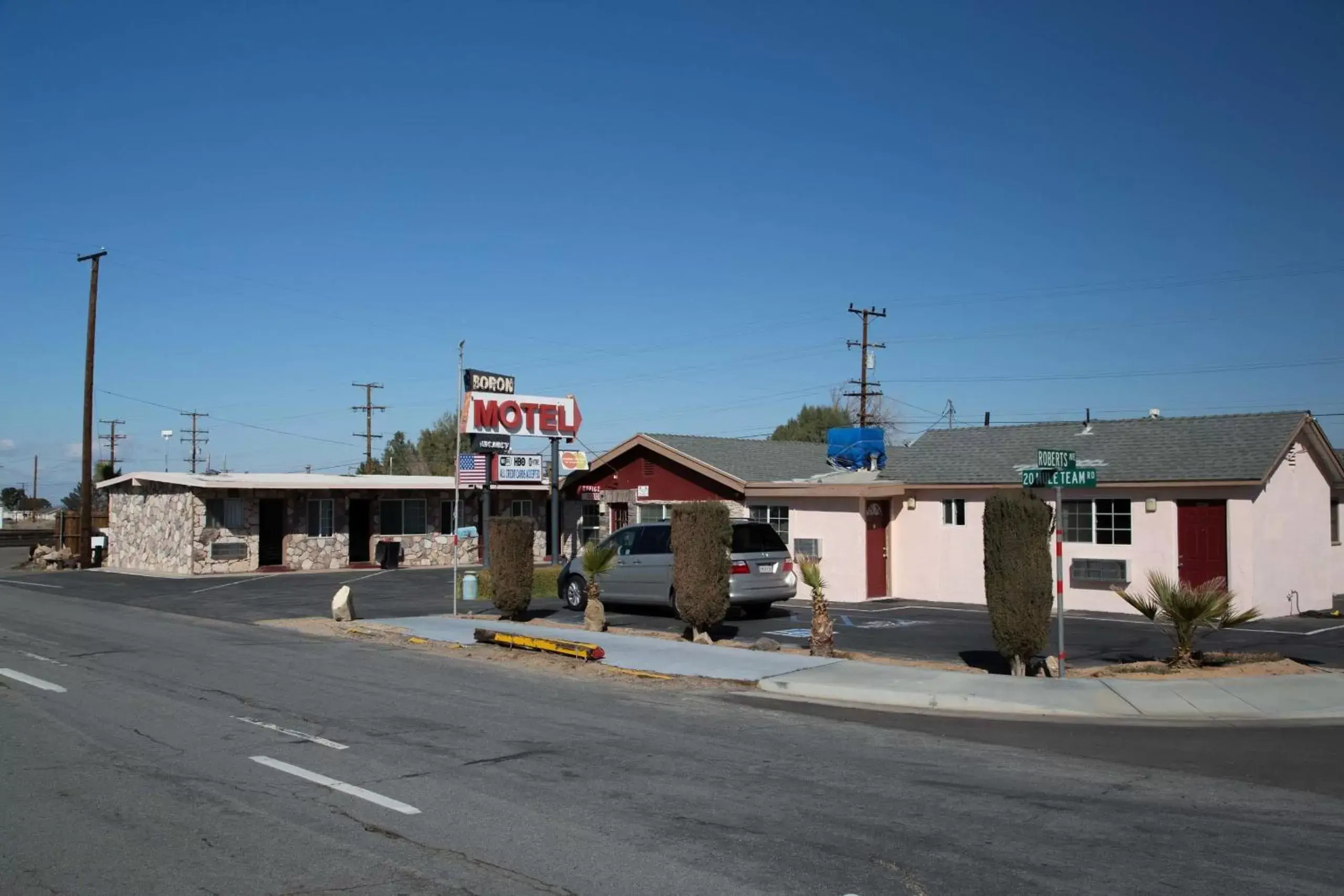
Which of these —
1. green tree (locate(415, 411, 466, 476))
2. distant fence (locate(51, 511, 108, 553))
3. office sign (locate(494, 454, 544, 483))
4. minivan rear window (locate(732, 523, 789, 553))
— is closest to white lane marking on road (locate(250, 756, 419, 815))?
minivan rear window (locate(732, 523, 789, 553))

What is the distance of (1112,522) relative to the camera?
22406mm

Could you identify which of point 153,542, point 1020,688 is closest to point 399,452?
point 153,542

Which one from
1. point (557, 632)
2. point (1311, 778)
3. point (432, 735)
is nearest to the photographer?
point (1311, 778)

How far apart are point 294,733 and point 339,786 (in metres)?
2.27

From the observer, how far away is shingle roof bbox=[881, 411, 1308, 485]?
2134 centimetres

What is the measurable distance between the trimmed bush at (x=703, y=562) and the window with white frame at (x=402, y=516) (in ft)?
76.0

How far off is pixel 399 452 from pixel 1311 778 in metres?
73.2

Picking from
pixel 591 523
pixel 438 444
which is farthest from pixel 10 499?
pixel 591 523

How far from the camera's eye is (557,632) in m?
18.9

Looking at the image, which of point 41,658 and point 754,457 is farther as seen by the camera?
point 754,457

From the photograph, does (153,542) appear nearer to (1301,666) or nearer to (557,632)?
(557,632)

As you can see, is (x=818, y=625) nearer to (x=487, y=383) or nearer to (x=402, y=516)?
(x=487, y=383)

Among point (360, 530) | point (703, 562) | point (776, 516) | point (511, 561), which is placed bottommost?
point (511, 561)

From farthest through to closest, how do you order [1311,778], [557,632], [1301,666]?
1. [557,632]
2. [1301,666]
3. [1311,778]
